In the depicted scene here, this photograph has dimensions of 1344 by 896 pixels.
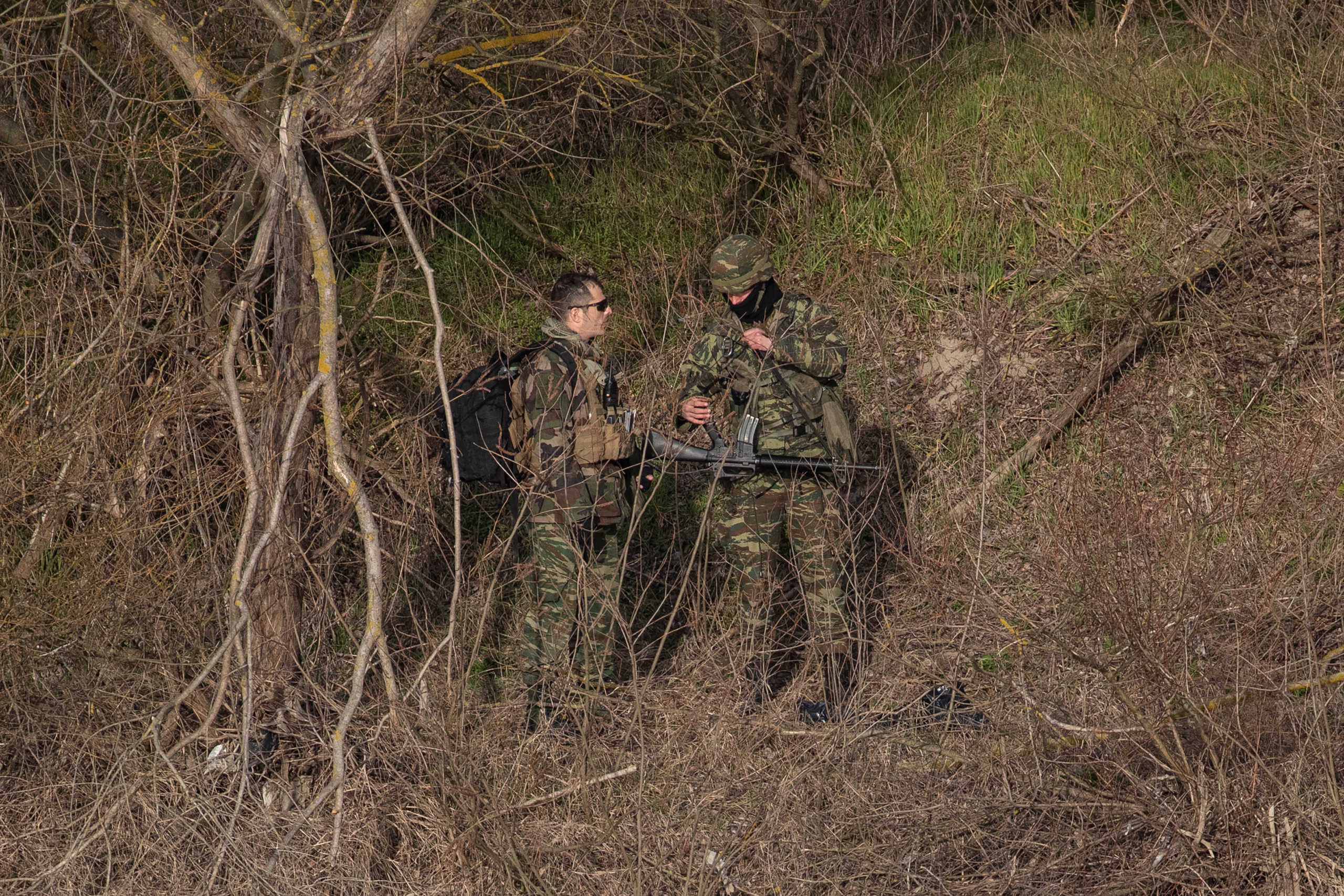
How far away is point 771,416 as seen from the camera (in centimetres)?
590

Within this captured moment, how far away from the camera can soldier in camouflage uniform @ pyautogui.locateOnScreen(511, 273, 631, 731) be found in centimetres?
561

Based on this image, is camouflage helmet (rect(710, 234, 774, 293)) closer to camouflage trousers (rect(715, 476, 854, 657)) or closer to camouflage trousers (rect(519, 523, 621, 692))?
camouflage trousers (rect(715, 476, 854, 657))

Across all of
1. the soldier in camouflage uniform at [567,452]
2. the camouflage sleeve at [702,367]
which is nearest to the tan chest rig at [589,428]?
the soldier in camouflage uniform at [567,452]

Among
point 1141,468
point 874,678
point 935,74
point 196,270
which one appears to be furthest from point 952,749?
point 935,74

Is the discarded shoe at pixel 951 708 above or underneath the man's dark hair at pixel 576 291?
underneath

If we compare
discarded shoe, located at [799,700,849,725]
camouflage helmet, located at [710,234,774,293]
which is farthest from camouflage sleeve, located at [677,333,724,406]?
discarded shoe, located at [799,700,849,725]

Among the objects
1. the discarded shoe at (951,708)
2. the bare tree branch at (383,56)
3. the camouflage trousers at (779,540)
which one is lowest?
the discarded shoe at (951,708)

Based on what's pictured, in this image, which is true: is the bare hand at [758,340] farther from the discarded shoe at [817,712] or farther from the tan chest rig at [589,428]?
the discarded shoe at [817,712]

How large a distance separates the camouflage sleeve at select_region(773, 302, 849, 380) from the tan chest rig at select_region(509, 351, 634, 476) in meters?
0.72

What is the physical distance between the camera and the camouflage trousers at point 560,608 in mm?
5527

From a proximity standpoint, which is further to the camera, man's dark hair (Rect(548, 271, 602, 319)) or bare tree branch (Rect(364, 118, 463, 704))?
man's dark hair (Rect(548, 271, 602, 319))

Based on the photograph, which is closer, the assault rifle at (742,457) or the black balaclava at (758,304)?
the assault rifle at (742,457)

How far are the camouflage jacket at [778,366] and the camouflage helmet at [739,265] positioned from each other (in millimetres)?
163

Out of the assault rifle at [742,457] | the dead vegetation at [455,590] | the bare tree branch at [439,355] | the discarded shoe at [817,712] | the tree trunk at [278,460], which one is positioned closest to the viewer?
the bare tree branch at [439,355]
